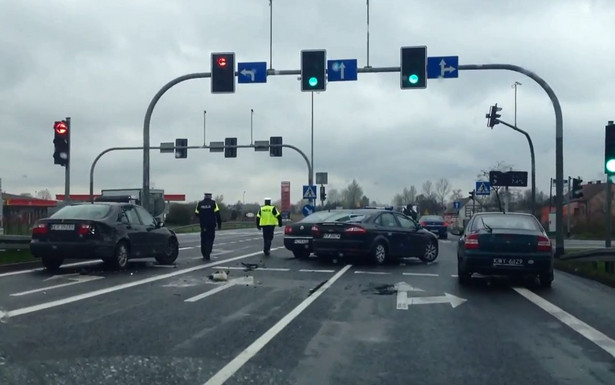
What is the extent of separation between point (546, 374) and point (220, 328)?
3967 mm

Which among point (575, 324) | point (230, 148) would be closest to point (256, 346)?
point (575, 324)

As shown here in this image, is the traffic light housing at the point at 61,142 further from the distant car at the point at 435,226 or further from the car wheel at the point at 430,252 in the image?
the distant car at the point at 435,226

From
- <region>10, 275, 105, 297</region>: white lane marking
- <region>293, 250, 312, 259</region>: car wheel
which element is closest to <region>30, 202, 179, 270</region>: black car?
<region>10, 275, 105, 297</region>: white lane marking

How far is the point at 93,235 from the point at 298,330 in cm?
784

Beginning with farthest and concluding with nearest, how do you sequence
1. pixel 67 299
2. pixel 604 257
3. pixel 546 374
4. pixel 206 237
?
pixel 206 237 → pixel 604 257 → pixel 67 299 → pixel 546 374

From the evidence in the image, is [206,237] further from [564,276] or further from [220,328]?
[220,328]

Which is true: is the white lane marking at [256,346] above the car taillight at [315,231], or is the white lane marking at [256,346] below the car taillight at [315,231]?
below

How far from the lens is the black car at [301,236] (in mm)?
20922

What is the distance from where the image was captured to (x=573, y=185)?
31250 millimetres

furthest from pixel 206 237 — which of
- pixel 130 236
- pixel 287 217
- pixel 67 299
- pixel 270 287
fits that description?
pixel 287 217

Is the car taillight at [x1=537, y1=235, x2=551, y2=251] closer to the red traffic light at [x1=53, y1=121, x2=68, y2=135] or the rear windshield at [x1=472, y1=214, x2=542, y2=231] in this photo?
the rear windshield at [x1=472, y1=214, x2=542, y2=231]

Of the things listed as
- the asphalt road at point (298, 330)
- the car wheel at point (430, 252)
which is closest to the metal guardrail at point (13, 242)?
the asphalt road at point (298, 330)

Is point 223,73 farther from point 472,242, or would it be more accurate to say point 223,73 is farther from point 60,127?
point 472,242

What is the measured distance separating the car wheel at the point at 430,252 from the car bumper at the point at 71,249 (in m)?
8.81
